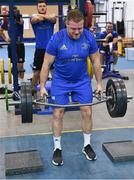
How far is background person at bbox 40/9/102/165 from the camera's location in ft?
7.59

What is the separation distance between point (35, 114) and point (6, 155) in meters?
1.21

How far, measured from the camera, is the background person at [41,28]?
3709mm

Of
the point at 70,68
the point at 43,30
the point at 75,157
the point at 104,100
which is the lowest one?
the point at 75,157

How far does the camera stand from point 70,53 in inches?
91.5

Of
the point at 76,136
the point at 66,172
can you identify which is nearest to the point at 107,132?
the point at 76,136

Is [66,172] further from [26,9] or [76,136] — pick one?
[26,9]

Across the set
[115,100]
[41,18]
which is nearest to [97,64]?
[115,100]

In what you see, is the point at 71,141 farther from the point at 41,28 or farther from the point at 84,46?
the point at 41,28

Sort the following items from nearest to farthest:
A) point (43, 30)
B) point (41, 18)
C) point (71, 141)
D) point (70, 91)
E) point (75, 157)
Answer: point (70, 91), point (75, 157), point (71, 141), point (41, 18), point (43, 30)

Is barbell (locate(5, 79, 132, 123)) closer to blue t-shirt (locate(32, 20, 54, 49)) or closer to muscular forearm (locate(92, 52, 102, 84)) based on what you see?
muscular forearm (locate(92, 52, 102, 84))

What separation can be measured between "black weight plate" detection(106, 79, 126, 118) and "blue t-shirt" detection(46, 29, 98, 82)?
24 centimetres

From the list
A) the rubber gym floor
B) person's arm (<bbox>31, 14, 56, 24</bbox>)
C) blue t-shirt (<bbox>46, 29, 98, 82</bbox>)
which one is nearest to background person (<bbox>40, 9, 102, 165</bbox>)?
blue t-shirt (<bbox>46, 29, 98, 82</bbox>)

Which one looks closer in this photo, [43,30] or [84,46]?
[84,46]

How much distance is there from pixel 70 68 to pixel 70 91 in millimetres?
180
